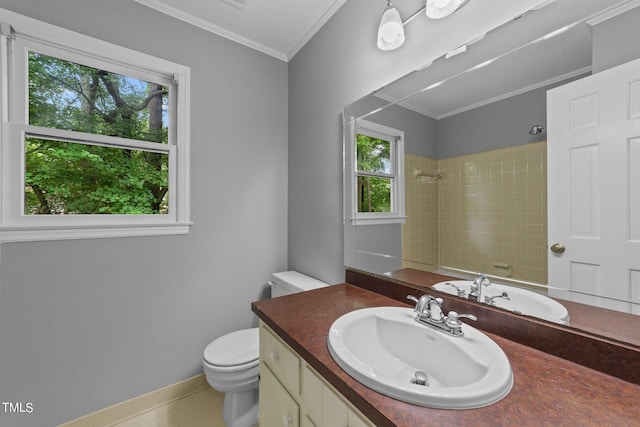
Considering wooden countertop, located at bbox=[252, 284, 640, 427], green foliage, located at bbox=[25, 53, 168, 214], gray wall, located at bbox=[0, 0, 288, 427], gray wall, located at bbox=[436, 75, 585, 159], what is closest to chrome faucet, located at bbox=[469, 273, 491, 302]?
wooden countertop, located at bbox=[252, 284, 640, 427]

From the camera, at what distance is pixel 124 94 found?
158cm

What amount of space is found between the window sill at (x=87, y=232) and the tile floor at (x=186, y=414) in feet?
3.42

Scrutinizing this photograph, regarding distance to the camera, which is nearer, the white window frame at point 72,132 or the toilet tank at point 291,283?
the white window frame at point 72,132

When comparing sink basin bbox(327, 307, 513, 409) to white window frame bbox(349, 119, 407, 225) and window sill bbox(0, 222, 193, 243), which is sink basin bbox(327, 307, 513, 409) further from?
window sill bbox(0, 222, 193, 243)

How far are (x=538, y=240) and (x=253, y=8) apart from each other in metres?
1.87

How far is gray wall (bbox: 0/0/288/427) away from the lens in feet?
4.27

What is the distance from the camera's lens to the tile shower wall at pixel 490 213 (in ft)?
2.58

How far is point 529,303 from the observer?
806mm

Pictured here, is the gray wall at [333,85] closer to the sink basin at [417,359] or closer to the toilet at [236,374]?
the toilet at [236,374]

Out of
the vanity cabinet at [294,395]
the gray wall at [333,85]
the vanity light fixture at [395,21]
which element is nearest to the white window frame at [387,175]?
the gray wall at [333,85]

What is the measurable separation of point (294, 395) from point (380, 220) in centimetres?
83

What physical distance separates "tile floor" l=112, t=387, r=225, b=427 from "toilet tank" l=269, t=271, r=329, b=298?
2.42ft

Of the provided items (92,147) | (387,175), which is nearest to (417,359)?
(387,175)

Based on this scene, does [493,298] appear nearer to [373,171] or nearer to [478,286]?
[478,286]
